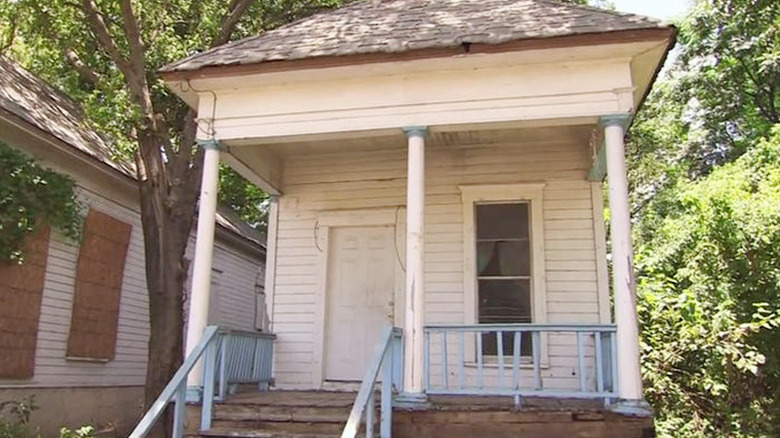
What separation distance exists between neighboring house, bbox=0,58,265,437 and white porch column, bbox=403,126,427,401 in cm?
605

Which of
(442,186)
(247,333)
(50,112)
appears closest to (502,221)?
(442,186)

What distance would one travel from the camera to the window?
24.3 ft

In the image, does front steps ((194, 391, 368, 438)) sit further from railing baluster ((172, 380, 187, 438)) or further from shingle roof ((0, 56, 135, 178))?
shingle roof ((0, 56, 135, 178))

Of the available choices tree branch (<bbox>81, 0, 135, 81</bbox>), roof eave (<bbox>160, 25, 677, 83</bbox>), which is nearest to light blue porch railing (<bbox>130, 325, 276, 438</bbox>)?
roof eave (<bbox>160, 25, 677, 83</bbox>)

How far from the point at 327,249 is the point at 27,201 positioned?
4.32m

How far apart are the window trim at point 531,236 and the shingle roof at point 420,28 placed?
6.55 ft

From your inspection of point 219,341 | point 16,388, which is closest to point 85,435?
point 16,388

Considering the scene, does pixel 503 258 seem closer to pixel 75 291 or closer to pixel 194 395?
pixel 194 395

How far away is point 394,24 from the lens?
22.9ft

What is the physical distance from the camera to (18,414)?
8609 millimetres

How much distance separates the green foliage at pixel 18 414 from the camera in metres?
8.35

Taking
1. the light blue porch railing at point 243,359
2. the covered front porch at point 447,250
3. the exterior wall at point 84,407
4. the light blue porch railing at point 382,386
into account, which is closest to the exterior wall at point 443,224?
the covered front porch at point 447,250

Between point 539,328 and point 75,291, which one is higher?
point 75,291

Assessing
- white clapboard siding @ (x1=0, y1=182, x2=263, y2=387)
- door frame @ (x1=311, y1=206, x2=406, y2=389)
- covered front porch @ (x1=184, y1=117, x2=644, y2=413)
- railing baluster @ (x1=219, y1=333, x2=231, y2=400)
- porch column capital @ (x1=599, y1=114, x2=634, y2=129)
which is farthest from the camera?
white clapboard siding @ (x1=0, y1=182, x2=263, y2=387)
